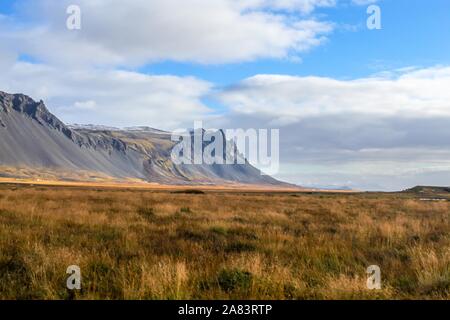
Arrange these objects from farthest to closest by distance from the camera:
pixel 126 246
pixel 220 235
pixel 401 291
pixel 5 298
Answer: pixel 220 235, pixel 126 246, pixel 401 291, pixel 5 298

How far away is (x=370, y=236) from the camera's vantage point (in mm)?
12359

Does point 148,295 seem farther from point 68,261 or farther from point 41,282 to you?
point 68,261

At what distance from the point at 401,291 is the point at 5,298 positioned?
6223mm

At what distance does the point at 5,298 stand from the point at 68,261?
1.72 m
